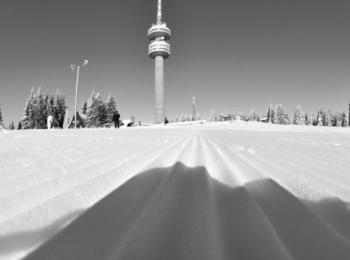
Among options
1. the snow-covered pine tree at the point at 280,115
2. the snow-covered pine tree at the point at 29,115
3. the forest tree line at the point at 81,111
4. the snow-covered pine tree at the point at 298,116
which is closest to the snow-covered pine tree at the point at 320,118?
the snow-covered pine tree at the point at 298,116

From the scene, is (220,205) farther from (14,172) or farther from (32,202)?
(14,172)

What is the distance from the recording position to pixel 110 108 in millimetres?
51625

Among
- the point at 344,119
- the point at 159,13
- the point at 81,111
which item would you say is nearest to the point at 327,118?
the point at 344,119

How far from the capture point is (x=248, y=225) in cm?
98

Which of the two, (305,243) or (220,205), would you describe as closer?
(305,243)

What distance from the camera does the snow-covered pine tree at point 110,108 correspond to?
5032 centimetres

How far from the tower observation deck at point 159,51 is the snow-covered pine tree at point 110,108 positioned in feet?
37.8

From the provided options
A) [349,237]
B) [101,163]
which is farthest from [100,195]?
[349,237]

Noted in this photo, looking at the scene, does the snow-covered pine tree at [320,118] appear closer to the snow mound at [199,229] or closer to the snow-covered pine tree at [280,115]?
the snow-covered pine tree at [280,115]

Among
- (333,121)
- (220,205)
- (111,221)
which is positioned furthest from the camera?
(333,121)

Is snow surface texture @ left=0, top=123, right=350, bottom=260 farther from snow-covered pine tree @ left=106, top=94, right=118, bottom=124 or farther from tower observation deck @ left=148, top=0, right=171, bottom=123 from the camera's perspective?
snow-covered pine tree @ left=106, top=94, right=118, bottom=124

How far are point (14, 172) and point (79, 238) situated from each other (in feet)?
4.89

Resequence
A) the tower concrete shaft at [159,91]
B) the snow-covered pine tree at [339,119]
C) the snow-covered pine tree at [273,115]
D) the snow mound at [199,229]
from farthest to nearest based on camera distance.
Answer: the snow-covered pine tree at [339,119] → the snow-covered pine tree at [273,115] → the tower concrete shaft at [159,91] → the snow mound at [199,229]

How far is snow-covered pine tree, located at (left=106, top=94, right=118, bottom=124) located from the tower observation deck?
11.5m
